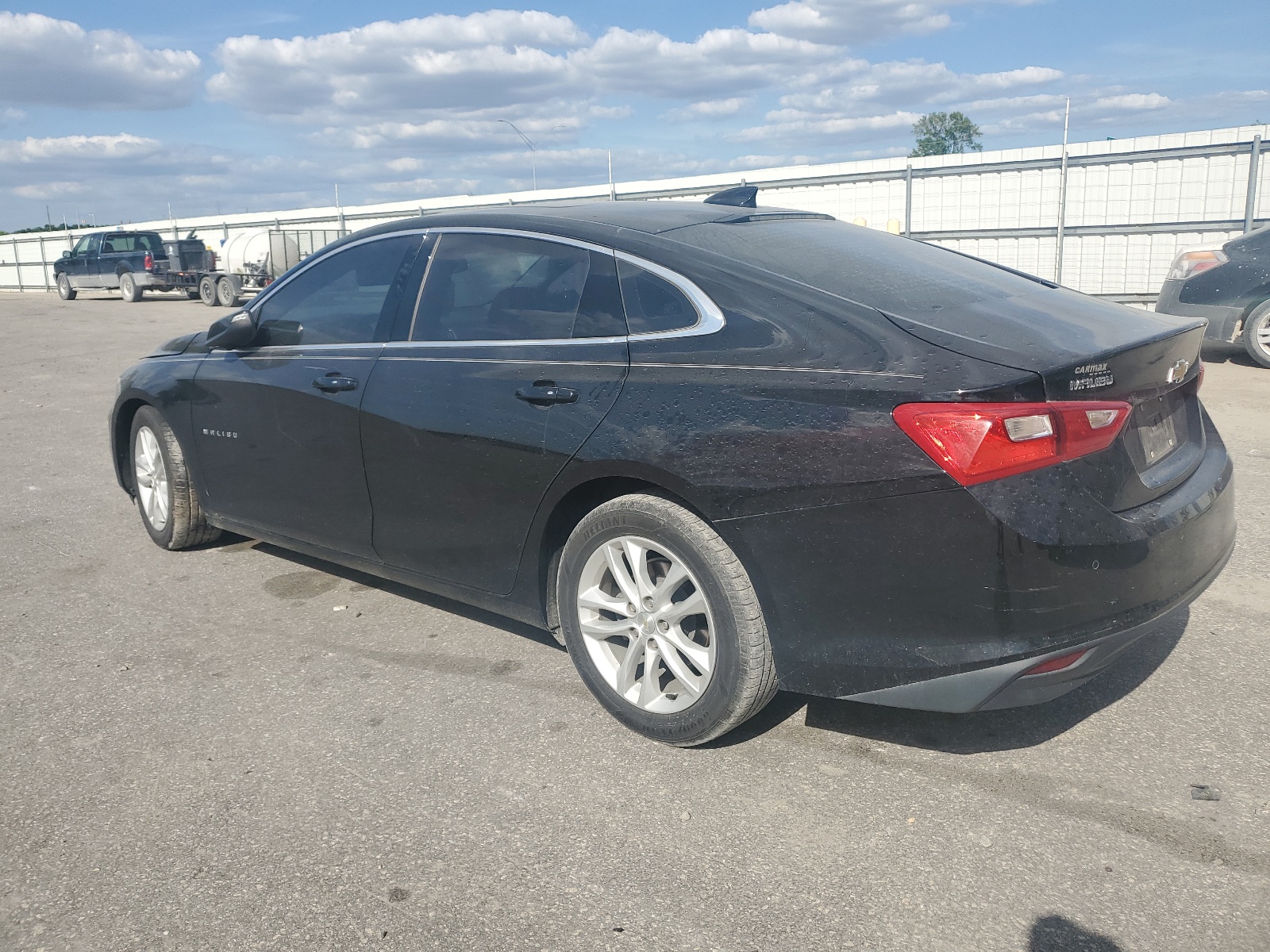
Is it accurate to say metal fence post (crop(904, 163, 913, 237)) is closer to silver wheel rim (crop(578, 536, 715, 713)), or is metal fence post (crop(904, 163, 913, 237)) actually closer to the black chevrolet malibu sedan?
the black chevrolet malibu sedan

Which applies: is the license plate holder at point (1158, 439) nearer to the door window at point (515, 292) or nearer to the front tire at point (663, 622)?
the front tire at point (663, 622)

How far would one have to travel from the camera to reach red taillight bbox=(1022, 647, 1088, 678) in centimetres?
272

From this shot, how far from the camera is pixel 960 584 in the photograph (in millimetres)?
2695

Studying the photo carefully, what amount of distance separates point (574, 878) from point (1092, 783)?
4.94 ft

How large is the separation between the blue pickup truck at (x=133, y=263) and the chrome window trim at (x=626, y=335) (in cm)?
2830

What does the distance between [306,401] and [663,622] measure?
6.47ft

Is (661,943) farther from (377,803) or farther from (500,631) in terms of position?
(500,631)

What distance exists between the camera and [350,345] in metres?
4.30

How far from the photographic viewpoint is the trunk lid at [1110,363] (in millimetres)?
2764

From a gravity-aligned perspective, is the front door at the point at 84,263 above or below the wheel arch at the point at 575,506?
above

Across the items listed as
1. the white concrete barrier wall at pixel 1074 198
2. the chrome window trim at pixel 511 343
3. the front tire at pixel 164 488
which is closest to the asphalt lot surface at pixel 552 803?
the front tire at pixel 164 488

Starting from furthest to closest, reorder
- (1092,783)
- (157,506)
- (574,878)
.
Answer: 1. (157,506)
2. (1092,783)
3. (574,878)

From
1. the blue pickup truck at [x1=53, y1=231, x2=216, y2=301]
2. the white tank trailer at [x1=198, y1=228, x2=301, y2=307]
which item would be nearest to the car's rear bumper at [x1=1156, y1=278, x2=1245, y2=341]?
the white tank trailer at [x1=198, y1=228, x2=301, y2=307]

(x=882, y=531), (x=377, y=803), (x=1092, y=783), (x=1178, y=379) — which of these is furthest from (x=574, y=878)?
(x=1178, y=379)
